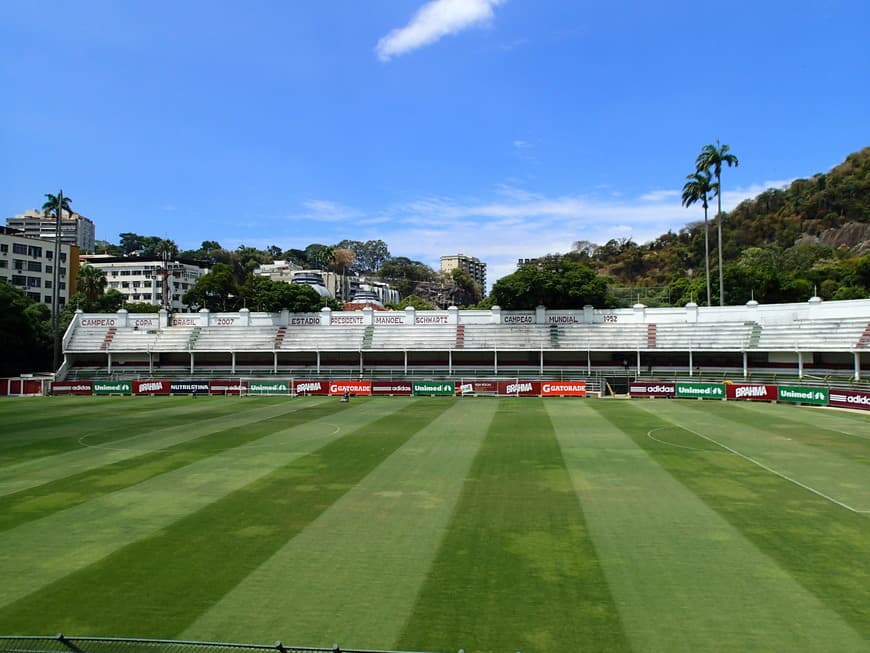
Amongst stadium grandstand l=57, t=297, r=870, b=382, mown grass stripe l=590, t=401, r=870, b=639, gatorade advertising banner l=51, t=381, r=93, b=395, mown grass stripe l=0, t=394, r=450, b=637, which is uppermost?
stadium grandstand l=57, t=297, r=870, b=382

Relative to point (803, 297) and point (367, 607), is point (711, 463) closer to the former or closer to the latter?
point (367, 607)

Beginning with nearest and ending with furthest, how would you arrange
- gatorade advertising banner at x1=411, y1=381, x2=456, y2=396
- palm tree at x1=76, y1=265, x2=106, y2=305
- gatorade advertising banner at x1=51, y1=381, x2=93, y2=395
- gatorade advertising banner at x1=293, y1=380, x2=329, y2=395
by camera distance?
gatorade advertising banner at x1=411, y1=381, x2=456, y2=396 → gatorade advertising banner at x1=293, y1=380, x2=329, y2=395 → gatorade advertising banner at x1=51, y1=381, x2=93, y2=395 → palm tree at x1=76, y1=265, x2=106, y2=305

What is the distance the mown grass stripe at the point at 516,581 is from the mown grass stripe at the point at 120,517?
6.59 metres

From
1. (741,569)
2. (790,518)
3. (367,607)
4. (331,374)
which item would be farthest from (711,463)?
(331,374)

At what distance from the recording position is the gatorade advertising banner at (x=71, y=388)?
53031 mm

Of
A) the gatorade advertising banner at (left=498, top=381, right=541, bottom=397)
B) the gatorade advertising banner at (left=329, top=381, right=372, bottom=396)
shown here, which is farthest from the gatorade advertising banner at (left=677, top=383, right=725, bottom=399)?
the gatorade advertising banner at (left=329, top=381, right=372, bottom=396)

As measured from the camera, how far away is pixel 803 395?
136 ft

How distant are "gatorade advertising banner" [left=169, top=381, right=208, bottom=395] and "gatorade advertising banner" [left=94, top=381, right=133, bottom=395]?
12.5ft

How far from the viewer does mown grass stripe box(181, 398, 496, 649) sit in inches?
388

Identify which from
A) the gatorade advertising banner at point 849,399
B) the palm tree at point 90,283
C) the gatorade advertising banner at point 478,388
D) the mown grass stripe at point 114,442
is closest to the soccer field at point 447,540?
the mown grass stripe at point 114,442

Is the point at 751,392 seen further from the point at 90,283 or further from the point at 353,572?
the point at 90,283

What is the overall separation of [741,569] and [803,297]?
91770 millimetres

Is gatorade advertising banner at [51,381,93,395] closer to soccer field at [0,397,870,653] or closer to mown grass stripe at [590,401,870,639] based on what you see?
soccer field at [0,397,870,653]

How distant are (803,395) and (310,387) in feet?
121
